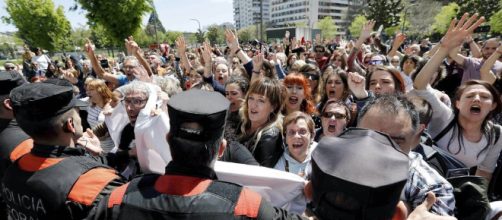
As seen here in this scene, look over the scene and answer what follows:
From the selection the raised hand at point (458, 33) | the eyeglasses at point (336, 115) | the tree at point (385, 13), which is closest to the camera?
the raised hand at point (458, 33)

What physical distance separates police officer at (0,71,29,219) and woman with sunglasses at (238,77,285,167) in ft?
6.31

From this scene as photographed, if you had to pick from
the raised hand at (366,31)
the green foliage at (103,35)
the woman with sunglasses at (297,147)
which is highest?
the green foliage at (103,35)

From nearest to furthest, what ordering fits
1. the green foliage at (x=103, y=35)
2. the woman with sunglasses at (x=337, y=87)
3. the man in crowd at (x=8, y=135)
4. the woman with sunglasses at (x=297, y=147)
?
1. the man in crowd at (x=8, y=135)
2. the woman with sunglasses at (x=297, y=147)
3. the woman with sunglasses at (x=337, y=87)
4. the green foliage at (x=103, y=35)

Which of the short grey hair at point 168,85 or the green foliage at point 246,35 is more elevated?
the green foliage at point 246,35

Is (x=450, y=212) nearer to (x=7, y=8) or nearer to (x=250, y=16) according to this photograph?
(x=7, y=8)

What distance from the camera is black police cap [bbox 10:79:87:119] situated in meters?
1.83

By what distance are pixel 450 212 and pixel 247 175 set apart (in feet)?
3.76

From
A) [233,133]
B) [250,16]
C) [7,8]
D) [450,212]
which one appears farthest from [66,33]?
[250,16]

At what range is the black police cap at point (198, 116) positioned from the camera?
4.72 feet

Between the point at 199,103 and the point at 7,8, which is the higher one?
the point at 7,8

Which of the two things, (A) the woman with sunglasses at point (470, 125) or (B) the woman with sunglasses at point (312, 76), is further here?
(B) the woman with sunglasses at point (312, 76)

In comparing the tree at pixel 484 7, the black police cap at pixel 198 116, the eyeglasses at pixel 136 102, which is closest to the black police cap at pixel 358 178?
the black police cap at pixel 198 116

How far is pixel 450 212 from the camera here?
1720mm

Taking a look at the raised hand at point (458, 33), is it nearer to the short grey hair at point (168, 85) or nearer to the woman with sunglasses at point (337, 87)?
the woman with sunglasses at point (337, 87)
